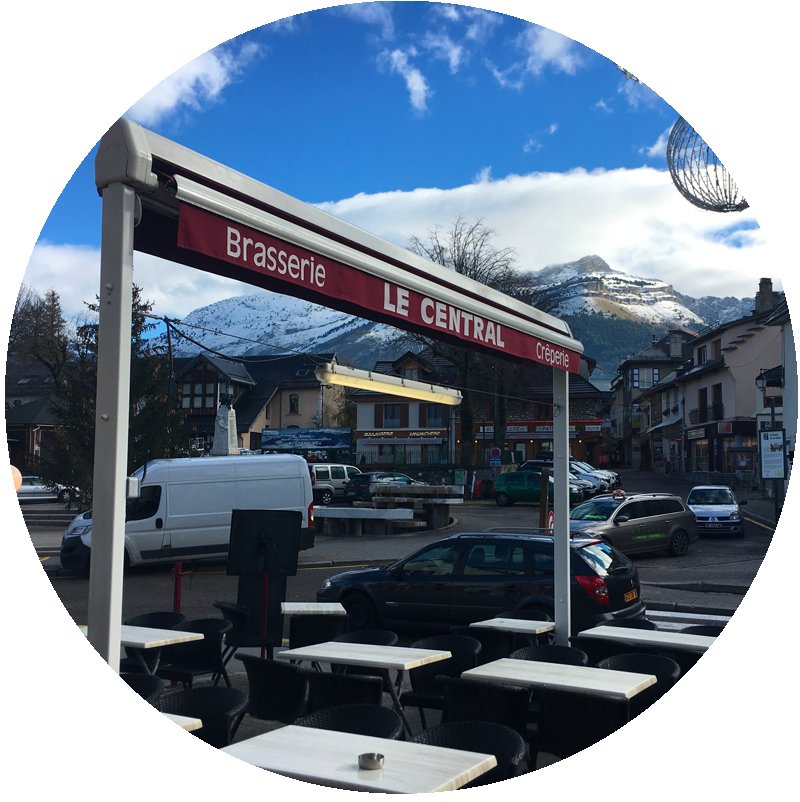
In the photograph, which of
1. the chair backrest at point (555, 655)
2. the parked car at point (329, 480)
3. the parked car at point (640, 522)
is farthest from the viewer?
the parked car at point (329, 480)

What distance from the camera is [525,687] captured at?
5.02 meters

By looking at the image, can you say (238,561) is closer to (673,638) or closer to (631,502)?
(673,638)

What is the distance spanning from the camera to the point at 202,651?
6.97 m

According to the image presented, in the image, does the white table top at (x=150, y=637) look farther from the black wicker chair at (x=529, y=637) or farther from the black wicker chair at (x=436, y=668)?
the black wicker chair at (x=529, y=637)

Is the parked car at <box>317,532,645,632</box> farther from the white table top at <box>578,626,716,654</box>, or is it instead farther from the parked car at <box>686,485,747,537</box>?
the parked car at <box>686,485,747,537</box>

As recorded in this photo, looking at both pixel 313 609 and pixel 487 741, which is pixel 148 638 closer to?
pixel 313 609

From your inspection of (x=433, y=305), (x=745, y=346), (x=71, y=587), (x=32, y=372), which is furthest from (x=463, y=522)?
(x=32, y=372)

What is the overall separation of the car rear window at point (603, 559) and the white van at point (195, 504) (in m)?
8.10

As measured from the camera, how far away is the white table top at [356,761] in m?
3.44

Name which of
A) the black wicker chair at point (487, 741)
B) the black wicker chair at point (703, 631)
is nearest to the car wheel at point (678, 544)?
the black wicker chair at point (703, 631)

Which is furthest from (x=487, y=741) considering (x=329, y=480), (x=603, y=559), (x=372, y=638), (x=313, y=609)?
(x=329, y=480)

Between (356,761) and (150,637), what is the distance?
300 cm

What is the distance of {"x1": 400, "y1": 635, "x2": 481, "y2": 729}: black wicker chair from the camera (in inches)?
243

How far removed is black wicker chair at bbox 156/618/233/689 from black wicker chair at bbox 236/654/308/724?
1229mm
